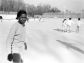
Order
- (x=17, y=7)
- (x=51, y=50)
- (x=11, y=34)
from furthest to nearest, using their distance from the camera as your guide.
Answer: (x=17, y=7) → (x=51, y=50) → (x=11, y=34)

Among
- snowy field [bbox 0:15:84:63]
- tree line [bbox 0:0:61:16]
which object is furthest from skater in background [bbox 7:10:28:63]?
tree line [bbox 0:0:61:16]

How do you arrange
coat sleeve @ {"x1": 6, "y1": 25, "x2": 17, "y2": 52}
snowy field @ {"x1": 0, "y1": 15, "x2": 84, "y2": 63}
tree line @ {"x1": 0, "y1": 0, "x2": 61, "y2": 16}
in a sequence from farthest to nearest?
1. tree line @ {"x1": 0, "y1": 0, "x2": 61, "y2": 16}
2. snowy field @ {"x1": 0, "y1": 15, "x2": 84, "y2": 63}
3. coat sleeve @ {"x1": 6, "y1": 25, "x2": 17, "y2": 52}

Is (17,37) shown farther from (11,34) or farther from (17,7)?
(17,7)

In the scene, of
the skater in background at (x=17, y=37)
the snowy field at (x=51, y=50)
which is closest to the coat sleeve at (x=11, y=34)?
the skater in background at (x=17, y=37)

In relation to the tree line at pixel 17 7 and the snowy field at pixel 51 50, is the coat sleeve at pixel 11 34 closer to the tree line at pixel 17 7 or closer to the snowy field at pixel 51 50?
the snowy field at pixel 51 50

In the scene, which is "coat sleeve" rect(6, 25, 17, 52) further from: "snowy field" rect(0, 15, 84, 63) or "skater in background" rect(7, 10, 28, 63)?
"snowy field" rect(0, 15, 84, 63)

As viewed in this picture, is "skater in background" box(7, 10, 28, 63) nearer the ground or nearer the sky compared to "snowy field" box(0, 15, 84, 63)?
nearer the sky

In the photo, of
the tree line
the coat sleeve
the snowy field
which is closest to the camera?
the coat sleeve

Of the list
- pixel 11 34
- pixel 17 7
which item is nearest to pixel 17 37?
pixel 11 34

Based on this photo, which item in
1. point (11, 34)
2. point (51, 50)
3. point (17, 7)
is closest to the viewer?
point (11, 34)

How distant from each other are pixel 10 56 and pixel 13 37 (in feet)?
1.09

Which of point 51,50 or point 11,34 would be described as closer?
point 11,34

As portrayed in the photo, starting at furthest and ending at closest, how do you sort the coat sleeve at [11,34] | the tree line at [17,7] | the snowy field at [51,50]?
1. the tree line at [17,7]
2. the snowy field at [51,50]
3. the coat sleeve at [11,34]

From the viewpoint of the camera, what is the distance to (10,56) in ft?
9.69
